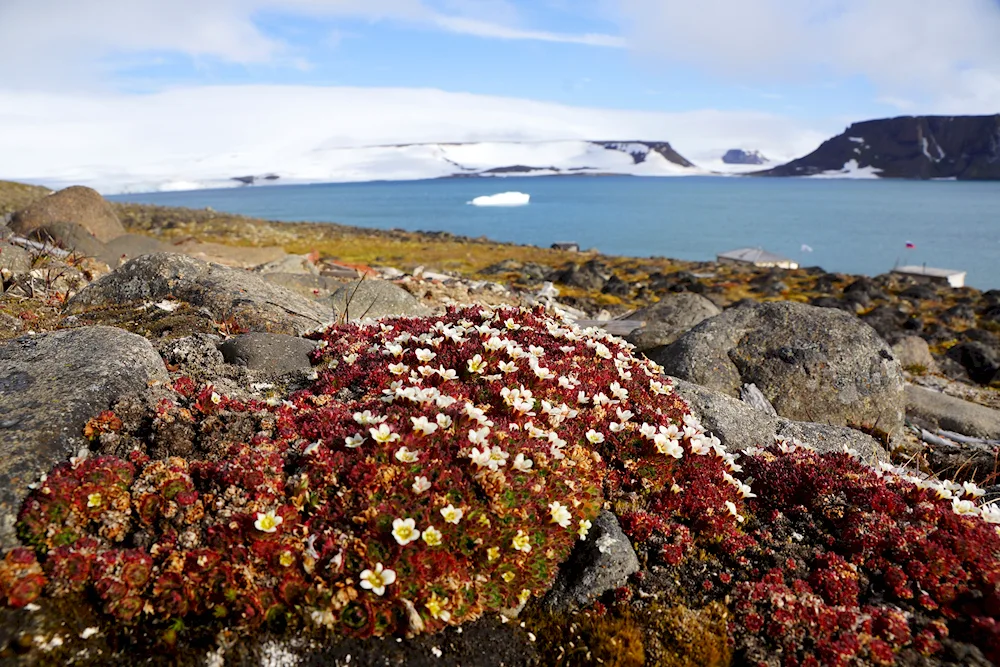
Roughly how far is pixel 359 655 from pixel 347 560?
0.63 metres

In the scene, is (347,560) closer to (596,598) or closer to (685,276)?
(596,598)

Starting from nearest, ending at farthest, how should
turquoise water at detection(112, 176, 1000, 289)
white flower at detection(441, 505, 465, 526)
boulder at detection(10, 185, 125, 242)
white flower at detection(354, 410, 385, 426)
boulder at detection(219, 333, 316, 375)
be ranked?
white flower at detection(441, 505, 465, 526) < white flower at detection(354, 410, 385, 426) < boulder at detection(219, 333, 316, 375) < boulder at detection(10, 185, 125, 242) < turquoise water at detection(112, 176, 1000, 289)

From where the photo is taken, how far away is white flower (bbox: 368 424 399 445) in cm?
495

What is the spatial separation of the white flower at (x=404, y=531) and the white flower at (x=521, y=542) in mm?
768

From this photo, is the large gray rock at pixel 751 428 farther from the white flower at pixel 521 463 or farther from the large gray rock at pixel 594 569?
the white flower at pixel 521 463

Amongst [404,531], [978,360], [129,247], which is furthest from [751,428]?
[129,247]

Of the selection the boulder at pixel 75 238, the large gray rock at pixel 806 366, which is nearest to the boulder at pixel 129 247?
the boulder at pixel 75 238

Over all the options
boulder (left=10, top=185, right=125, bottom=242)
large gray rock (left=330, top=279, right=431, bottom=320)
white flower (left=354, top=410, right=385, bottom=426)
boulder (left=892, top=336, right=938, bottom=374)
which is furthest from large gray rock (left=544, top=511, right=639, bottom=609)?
boulder (left=10, top=185, right=125, bottom=242)

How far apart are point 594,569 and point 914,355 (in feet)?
72.4

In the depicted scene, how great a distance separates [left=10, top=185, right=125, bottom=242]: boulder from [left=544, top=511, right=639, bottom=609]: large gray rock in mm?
29055

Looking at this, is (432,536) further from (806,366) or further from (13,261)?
(13,261)

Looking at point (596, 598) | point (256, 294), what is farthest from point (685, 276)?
point (596, 598)

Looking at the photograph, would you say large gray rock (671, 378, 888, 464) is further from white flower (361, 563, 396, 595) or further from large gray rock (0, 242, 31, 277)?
large gray rock (0, 242, 31, 277)

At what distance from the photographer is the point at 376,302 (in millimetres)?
Result: 13469
